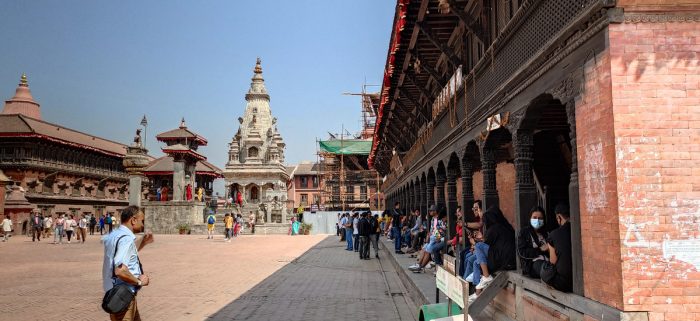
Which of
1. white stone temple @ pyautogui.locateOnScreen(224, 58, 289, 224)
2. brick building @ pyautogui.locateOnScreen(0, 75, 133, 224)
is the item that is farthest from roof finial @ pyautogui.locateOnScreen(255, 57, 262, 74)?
brick building @ pyautogui.locateOnScreen(0, 75, 133, 224)

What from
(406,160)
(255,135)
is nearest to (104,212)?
(255,135)

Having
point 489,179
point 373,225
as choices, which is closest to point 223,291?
point 489,179

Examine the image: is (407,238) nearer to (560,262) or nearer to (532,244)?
(532,244)

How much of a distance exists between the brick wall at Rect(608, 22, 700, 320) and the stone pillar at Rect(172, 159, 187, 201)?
157 feet

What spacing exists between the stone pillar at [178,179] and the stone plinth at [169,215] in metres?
1.25

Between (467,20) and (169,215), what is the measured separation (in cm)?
4354

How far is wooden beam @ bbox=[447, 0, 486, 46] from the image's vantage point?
821 centimetres

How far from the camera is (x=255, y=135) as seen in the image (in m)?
69.2

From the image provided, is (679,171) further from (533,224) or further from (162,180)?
(162,180)

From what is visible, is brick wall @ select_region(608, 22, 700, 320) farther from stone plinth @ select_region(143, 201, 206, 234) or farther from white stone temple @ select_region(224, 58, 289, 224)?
white stone temple @ select_region(224, 58, 289, 224)

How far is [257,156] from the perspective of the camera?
68875 mm

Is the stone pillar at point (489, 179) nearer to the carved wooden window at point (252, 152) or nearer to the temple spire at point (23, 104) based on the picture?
the carved wooden window at point (252, 152)

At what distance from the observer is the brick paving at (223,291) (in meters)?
8.79

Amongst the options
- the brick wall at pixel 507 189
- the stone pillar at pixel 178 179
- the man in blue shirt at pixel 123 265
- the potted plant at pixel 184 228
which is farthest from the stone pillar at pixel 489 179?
the stone pillar at pixel 178 179
